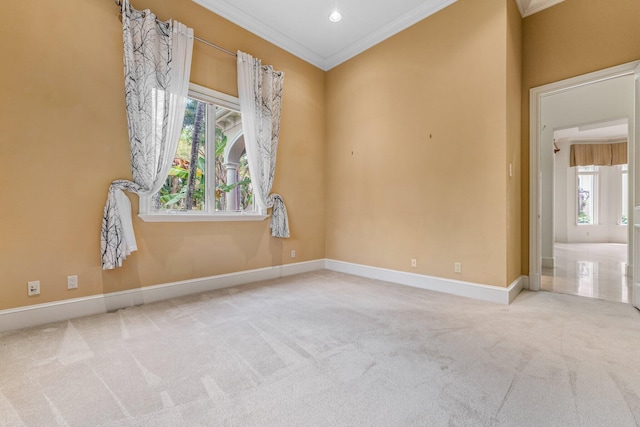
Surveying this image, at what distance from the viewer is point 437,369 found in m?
1.66

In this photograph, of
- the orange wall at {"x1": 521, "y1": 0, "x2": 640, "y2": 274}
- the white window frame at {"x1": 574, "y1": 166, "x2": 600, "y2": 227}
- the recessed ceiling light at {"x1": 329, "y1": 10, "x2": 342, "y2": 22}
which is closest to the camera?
the orange wall at {"x1": 521, "y1": 0, "x2": 640, "y2": 274}

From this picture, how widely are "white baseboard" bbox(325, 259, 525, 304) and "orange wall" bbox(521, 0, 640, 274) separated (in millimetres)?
866

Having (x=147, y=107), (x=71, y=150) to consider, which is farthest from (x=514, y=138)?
(x=71, y=150)

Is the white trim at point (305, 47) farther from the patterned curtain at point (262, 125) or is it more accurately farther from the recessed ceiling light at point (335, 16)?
the recessed ceiling light at point (335, 16)

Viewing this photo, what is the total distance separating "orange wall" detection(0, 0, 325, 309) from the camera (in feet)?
7.31

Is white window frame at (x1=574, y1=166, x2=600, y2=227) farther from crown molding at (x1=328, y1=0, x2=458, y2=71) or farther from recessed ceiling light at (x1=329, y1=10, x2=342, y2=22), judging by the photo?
recessed ceiling light at (x1=329, y1=10, x2=342, y2=22)

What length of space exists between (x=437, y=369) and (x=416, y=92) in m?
3.18

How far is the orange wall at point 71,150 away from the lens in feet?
7.31

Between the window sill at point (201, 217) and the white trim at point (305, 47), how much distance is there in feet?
8.09

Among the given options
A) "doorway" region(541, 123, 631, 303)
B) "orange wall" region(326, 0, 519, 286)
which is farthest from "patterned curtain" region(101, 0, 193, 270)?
"doorway" region(541, 123, 631, 303)

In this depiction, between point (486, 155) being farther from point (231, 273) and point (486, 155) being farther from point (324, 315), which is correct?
point (231, 273)

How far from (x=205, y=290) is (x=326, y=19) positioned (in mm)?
3761

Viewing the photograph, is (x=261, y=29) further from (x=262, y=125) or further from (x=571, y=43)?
(x=571, y=43)

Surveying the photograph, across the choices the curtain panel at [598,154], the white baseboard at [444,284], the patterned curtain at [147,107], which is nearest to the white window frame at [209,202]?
the patterned curtain at [147,107]
